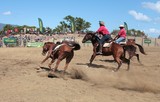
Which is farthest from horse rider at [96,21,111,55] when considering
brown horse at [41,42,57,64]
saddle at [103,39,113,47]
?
brown horse at [41,42,57,64]

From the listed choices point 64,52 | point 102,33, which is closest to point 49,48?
point 64,52

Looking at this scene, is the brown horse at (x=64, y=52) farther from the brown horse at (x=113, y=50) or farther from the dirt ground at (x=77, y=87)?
the brown horse at (x=113, y=50)

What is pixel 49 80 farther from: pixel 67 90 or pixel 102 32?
pixel 102 32

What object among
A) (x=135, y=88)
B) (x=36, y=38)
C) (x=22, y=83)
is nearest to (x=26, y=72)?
(x=22, y=83)

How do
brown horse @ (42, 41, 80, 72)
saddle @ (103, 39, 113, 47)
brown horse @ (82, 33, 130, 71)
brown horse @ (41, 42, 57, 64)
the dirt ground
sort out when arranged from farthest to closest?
saddle @ (103, 39, 113, 47)
brown horse @ (82, 33, 130, 71)
brown horse @ (41, 42, 57, 64)
brown horse @ (42, 41, 80, 72)
the dirt ground

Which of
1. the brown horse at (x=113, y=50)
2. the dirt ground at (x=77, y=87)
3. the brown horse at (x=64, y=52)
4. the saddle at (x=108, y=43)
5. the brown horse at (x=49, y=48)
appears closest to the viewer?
the dirt ground at (x=77, y=87)

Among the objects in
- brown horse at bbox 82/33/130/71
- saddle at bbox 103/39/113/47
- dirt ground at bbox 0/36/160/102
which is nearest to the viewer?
dirt ground at bbox 0/36/160/102

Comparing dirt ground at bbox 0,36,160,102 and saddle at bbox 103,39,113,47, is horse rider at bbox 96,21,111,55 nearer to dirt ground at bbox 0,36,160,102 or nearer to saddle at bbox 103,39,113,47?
saddle at bbox 103,39,113,47

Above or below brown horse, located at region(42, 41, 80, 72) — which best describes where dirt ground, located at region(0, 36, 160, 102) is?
below

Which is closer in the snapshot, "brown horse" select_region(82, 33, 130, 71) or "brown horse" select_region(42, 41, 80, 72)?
"brown horse" select_region(42, 41, 80, 72)

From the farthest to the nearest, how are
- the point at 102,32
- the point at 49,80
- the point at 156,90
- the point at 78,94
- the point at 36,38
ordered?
the point at 36,38, the point at 102,32, the point at 49,80, the point at 156,90, the point at 78,94

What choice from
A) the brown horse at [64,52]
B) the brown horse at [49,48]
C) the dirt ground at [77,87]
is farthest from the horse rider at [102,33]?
the brown horse at [49,48]

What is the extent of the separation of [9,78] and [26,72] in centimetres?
169

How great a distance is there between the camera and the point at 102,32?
1641 cm
